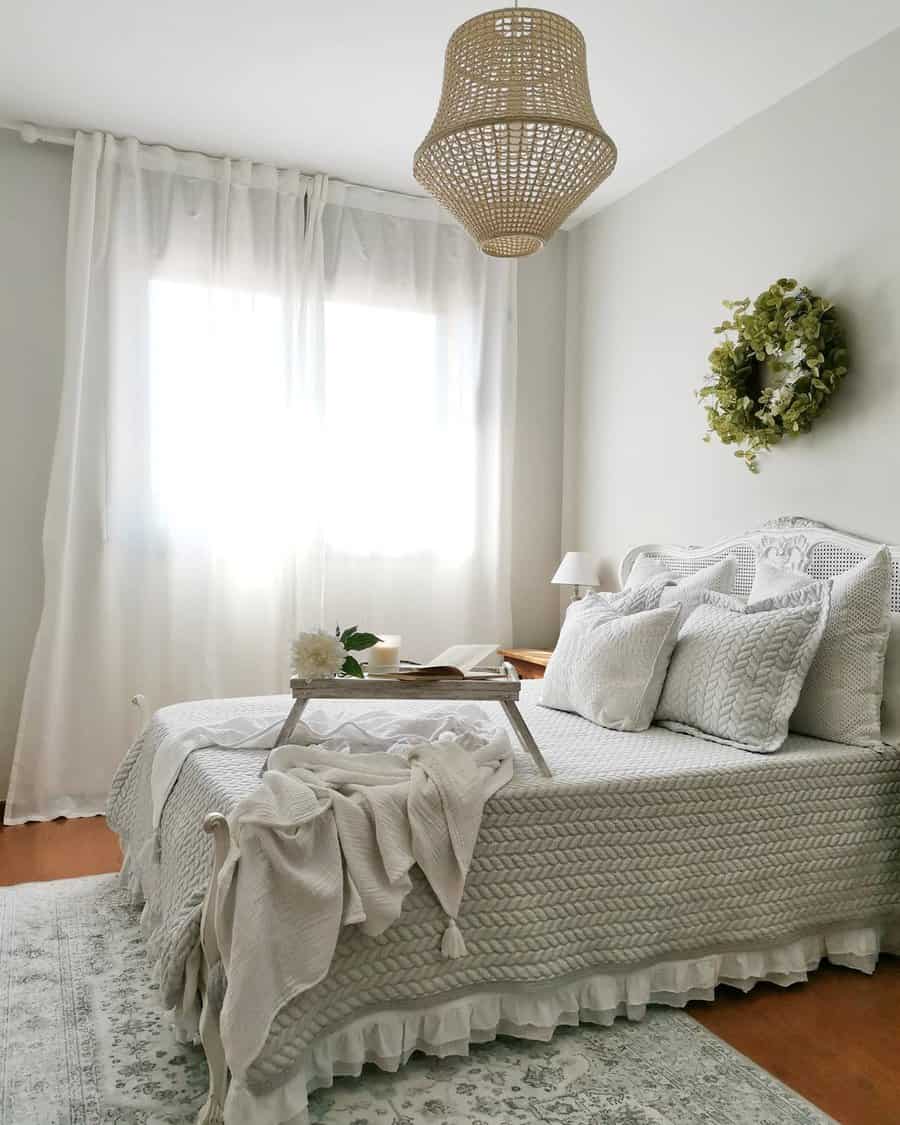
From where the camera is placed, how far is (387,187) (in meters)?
4.34

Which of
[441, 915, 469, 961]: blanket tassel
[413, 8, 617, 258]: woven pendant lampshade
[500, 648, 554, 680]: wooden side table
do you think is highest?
[413, 8, 617, 258]: woven pendant lampshade

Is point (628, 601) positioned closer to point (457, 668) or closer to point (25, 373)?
point (457, 668)

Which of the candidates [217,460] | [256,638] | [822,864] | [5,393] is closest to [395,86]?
[217,460]

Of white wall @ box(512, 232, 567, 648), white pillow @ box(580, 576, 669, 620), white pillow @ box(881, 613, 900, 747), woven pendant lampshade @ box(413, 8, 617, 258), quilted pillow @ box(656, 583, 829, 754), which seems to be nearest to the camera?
woven pendant lampshade @ box(413, 8, 617, 258)

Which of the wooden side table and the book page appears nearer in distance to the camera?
the book page

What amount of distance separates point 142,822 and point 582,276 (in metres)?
3.25

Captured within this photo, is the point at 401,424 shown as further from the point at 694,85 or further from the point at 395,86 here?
the point at 694,85

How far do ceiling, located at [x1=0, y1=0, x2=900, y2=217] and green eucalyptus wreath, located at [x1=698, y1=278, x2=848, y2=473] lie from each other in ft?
2.42

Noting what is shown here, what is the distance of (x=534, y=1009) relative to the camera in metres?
2.11

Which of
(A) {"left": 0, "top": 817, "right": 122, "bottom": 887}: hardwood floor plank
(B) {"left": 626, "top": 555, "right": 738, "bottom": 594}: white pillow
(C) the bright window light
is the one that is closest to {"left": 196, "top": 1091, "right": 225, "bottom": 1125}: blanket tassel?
(A) {"left": 0, "top": 817, "right": 122, "bottom": 887}: hardwood floor plank

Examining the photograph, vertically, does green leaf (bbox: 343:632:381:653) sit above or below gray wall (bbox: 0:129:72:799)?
below

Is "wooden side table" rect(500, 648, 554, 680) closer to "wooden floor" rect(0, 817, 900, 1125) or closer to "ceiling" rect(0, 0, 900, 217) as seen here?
"wooden floor" rect(0, 817, 900, 1125)

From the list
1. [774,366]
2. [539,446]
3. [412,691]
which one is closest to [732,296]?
[774,366]

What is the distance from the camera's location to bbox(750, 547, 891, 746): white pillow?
104 inches
